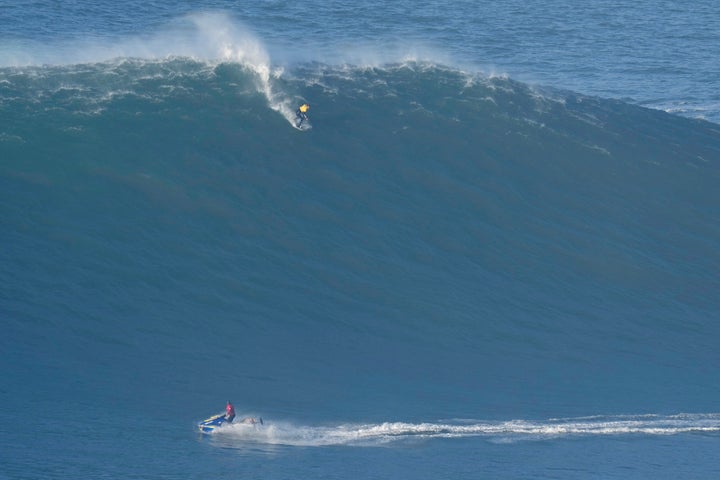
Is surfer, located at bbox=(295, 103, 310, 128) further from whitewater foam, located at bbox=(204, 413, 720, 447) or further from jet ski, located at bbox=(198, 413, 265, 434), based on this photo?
jet ski, located at bbox=(198, 413, 265, 434)

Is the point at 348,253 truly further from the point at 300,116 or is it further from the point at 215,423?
the point at 215,423

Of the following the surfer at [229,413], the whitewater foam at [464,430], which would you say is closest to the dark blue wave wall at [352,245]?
the whitewater foam at [464,430]

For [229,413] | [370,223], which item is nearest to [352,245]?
[370,223]

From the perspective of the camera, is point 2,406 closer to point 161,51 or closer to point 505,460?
point 505,460

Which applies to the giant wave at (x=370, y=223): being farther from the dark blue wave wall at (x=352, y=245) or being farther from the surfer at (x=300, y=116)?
the surfer at (x=300, y=116)

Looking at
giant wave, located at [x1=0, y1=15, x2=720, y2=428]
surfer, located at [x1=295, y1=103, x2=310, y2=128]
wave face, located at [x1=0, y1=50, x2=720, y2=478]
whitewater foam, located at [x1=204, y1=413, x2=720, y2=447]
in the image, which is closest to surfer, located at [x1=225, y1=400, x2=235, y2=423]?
whitewater foam, located at [x1=204, y1=413, x2=720, y2=447]

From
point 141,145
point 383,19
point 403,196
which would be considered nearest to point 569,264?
point 403,196
